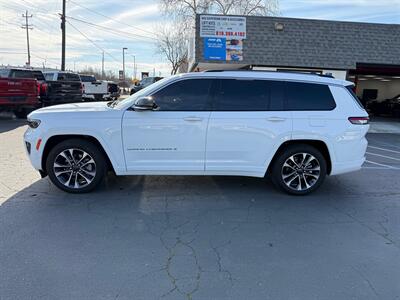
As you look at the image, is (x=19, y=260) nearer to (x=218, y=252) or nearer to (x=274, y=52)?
(x=218, y=252)

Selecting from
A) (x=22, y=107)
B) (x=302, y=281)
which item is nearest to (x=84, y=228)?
(x=302, y=281)

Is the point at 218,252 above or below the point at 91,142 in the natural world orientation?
below

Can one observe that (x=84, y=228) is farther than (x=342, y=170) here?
No

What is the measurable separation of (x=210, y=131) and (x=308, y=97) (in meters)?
1.63

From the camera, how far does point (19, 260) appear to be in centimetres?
331

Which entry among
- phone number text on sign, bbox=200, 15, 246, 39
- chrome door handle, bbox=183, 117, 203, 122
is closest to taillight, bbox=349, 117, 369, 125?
chrome door handle, bbox=183, 117, 203, 122

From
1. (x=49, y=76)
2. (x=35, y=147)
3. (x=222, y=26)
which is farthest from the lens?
(x=49, y=76)

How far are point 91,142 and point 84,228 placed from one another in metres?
1.50

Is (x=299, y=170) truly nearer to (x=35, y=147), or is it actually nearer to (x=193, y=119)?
(x=193, y=119)

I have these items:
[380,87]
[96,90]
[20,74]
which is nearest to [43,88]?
[20,74]

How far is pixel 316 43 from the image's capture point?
15000 millimetres

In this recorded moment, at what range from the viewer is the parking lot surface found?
297 centimetres

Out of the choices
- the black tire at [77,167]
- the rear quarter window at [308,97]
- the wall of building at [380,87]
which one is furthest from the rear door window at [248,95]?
the wall of building at [380,87]

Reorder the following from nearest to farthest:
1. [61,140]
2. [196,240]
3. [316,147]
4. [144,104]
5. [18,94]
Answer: [196,240] → [144,104] → [61,140] → [316,147] → [18,94]
